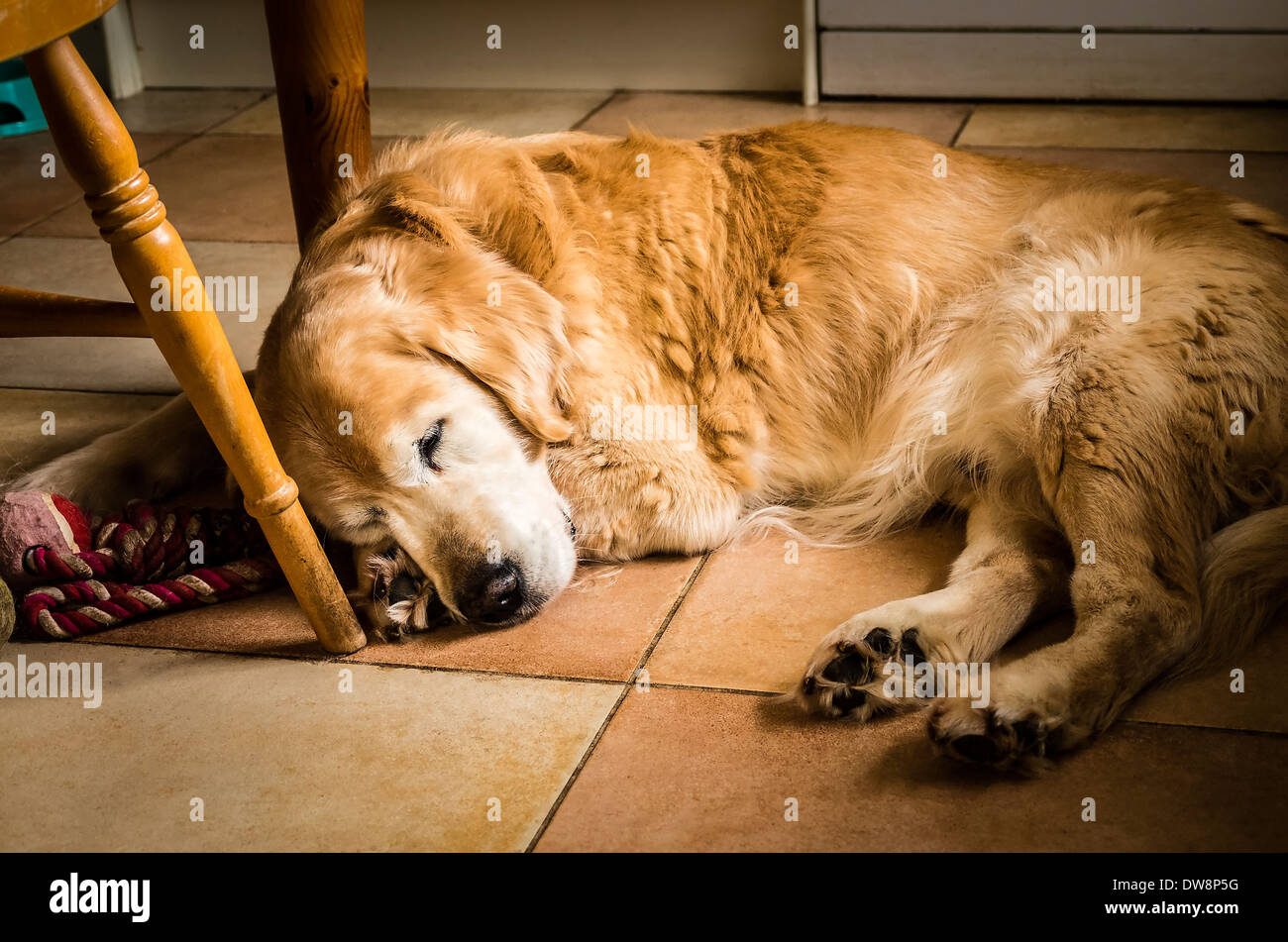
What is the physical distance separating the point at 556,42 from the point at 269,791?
3759 millimetres

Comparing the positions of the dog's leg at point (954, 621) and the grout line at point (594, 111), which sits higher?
the grout line at point (594, 111)

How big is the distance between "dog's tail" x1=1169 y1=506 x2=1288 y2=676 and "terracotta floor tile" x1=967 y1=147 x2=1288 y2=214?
175 cm

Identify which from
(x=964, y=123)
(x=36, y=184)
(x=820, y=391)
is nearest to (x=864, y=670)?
(x=820, y=391)

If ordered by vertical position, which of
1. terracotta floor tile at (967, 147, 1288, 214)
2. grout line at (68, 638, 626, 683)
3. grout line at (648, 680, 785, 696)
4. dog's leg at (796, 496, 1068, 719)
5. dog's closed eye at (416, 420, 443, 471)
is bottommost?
grout line at (648, 680, 785, 696)

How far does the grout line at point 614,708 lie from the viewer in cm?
147

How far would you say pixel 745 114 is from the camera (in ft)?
13.9

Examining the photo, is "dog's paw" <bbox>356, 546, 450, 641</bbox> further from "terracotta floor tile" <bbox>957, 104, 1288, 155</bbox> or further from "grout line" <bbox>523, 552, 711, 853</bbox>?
"terracotta floor tile" <bbox>957, 104, 1288, 155</bbox>

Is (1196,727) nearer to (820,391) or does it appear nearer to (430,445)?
(820,391)

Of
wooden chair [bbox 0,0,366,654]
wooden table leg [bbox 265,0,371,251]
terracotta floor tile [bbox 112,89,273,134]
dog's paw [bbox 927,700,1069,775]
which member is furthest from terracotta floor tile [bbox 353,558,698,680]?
terracotta floor tile [bbox 112,89,273,134]

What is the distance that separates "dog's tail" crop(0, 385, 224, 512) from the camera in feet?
7.18

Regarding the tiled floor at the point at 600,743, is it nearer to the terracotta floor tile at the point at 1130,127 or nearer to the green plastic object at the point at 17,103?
the terracotta floor tile at the point at 1130,127

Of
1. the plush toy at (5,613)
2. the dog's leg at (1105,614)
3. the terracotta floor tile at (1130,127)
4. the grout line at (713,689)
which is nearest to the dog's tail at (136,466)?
the plush toy at (5,613)

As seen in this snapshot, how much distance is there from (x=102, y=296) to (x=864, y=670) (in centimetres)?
242

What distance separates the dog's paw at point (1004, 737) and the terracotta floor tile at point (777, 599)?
10.8 inches
